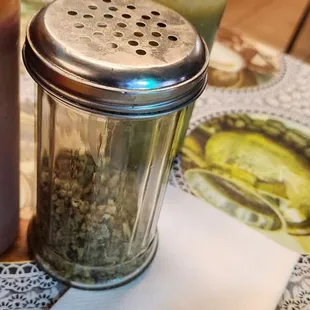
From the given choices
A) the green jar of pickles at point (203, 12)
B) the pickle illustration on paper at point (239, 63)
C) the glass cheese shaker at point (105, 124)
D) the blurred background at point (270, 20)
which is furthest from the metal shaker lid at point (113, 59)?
the blurred background at point (270, 20)

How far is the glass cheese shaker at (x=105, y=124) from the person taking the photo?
38 cm

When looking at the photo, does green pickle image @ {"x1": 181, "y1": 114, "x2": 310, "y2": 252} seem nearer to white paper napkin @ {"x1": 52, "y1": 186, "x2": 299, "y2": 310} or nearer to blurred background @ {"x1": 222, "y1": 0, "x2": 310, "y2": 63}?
white paper napkin @ {"x1": 52, "y1": 186, "x2": 299, "y2": 310}

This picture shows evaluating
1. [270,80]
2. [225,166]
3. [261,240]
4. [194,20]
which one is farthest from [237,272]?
[270,80]

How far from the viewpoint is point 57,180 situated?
0.49 m

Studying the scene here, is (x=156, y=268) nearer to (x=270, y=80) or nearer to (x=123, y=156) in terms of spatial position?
(x=123, y=156)

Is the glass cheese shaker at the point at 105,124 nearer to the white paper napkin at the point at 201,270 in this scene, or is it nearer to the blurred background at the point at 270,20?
the white paper napkin at the point at 201,270

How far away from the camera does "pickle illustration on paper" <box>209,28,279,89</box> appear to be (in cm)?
82

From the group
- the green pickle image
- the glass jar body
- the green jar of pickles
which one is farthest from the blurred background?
the glass jar body

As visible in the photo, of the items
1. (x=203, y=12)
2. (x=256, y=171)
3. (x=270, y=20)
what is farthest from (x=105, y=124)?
(x=270, y=20)

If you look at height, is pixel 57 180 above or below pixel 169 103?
below

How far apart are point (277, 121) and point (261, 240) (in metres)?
0.23

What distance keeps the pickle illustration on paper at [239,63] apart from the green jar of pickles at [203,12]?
239mm

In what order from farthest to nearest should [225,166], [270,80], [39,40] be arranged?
[270,80], [225,166], [39,40]

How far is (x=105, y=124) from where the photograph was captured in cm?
43
